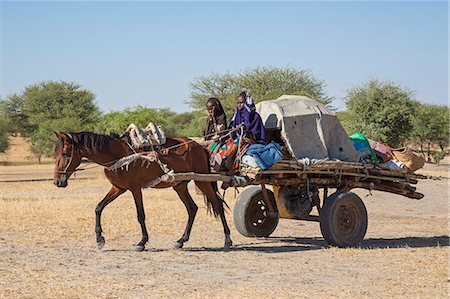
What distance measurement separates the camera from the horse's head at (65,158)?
36.5 ft

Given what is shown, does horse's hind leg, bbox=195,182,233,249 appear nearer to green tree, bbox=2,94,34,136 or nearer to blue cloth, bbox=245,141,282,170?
blue cloth, bbox=245,141,282,170

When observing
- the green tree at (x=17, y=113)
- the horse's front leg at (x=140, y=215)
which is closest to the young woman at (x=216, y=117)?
the horse's front leg at (x=140, y=215)

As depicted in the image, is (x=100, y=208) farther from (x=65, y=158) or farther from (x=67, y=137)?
(x=67, y=137)

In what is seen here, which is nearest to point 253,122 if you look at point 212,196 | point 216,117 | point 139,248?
point 216,117

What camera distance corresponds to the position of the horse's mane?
11389 mm

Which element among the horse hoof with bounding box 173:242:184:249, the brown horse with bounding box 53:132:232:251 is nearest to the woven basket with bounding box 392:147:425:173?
the brown horse with bounding box 53:132:232:251

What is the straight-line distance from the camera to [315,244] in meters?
13.0

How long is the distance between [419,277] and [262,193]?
15.0ft

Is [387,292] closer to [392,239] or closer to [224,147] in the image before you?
[224,147]

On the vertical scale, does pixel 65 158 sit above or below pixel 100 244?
above

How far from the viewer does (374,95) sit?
42.8 m

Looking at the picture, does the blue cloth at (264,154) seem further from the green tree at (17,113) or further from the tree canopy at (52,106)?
the green tree at (17,113)

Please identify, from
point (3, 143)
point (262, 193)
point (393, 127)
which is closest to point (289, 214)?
point (262, 193)

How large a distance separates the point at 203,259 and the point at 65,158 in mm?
2736
